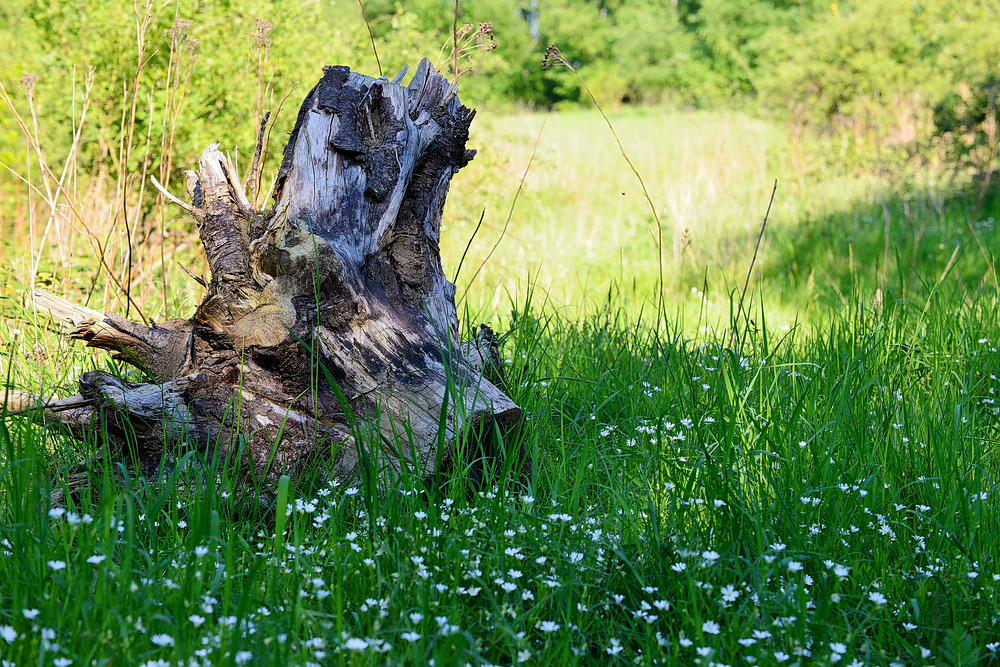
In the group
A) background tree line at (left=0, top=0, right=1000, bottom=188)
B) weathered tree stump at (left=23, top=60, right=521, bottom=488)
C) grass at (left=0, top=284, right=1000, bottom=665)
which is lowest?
grass at (left=0, top=284, right=1000, bottom=665)

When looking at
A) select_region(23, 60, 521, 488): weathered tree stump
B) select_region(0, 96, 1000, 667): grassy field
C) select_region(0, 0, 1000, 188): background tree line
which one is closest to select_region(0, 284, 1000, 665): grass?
select_region(0, 96, 1000, 667): grassy field

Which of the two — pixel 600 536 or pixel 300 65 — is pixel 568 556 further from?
pixel 300 65

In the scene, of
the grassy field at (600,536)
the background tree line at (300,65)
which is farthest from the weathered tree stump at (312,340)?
the background tree line at (300,65)

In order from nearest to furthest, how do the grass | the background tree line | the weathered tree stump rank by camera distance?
the grass, the weathered tree stump, the background tree line

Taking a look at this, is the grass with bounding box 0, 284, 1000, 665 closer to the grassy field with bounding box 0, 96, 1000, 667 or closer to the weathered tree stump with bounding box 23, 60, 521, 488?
the grassy field with bounding box 0, 96, 1000, 667

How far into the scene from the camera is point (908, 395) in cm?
295

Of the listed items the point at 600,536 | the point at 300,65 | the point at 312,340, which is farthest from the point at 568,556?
the point at 300,65

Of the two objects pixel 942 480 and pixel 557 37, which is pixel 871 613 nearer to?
pixel 942 480

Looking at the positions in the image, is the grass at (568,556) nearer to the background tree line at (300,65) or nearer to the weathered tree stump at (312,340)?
the weathered tree stump at (312,340)

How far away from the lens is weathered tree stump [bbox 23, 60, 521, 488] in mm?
2275

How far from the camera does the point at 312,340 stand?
2.32 meters

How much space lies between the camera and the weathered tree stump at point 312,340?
2.28 metres

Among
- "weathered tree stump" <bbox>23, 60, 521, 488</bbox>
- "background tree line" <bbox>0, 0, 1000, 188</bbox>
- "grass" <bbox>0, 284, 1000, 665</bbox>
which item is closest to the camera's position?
"grass" <bbox>0, 284, 1000, 665</bbox>

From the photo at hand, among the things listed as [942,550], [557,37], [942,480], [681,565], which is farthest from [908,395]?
[557,37]
